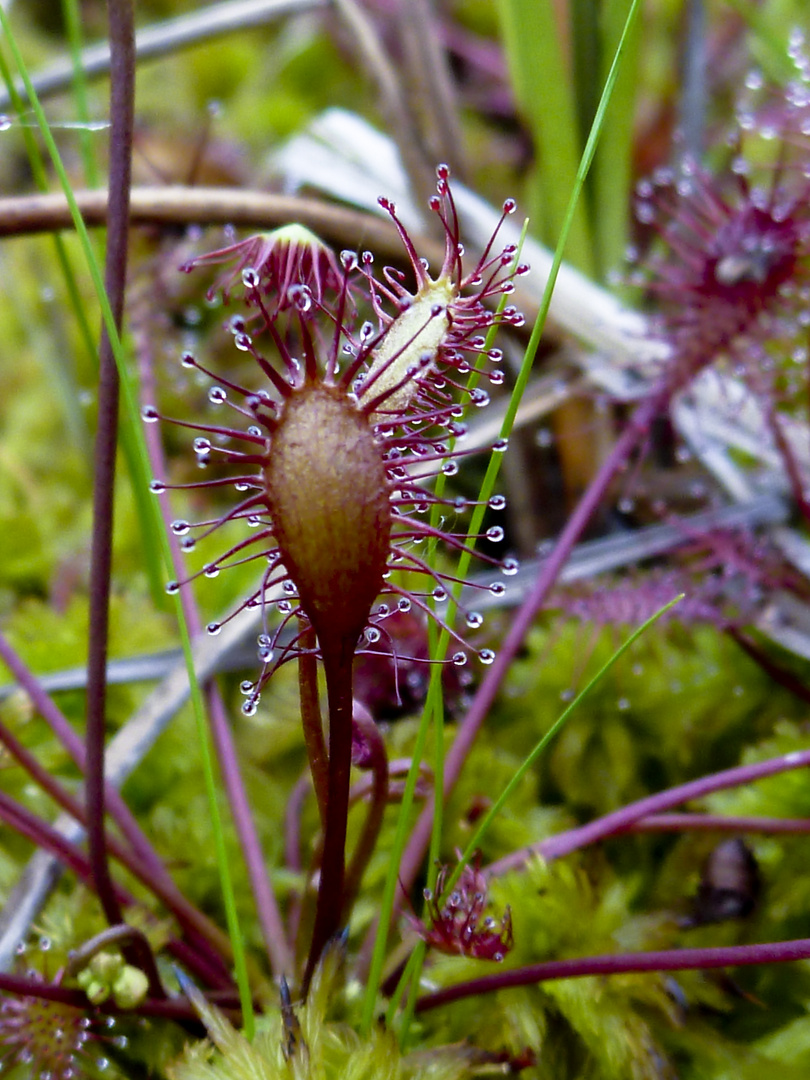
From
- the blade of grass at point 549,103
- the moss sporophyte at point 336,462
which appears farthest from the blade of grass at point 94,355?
the blade of grass at point 549,103

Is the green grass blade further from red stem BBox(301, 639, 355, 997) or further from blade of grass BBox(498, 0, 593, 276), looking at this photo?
blade of grass BBox(498, 0, 593, 276)

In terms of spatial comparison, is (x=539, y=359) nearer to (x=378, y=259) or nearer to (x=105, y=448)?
(x=378, y=259)

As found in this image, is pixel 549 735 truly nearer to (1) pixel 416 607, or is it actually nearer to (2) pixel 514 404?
(2) pixel 514 404

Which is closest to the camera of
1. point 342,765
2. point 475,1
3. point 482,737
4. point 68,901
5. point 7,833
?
point 342,765

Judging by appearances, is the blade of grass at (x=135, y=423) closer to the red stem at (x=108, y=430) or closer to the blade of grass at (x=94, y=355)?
the red stem at (x=108, y=430)

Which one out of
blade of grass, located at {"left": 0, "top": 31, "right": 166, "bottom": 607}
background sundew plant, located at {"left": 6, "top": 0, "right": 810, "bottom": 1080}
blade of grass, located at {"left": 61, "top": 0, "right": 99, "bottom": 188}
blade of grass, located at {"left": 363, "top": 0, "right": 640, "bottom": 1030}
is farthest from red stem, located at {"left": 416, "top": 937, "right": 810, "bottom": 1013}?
blade of grass, located at {"left": 61, "top": 0, "right": 99, "bottom": 188}

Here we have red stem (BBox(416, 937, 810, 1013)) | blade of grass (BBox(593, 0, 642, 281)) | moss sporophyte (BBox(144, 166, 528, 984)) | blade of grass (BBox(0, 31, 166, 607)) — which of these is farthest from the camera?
Answer: blade of grass (BBox(593, 0, 642, 281))

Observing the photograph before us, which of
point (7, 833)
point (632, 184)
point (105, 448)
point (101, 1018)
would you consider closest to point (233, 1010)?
point (101, 1018)

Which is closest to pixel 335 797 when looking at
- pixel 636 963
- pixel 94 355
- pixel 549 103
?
pixel 636 963
